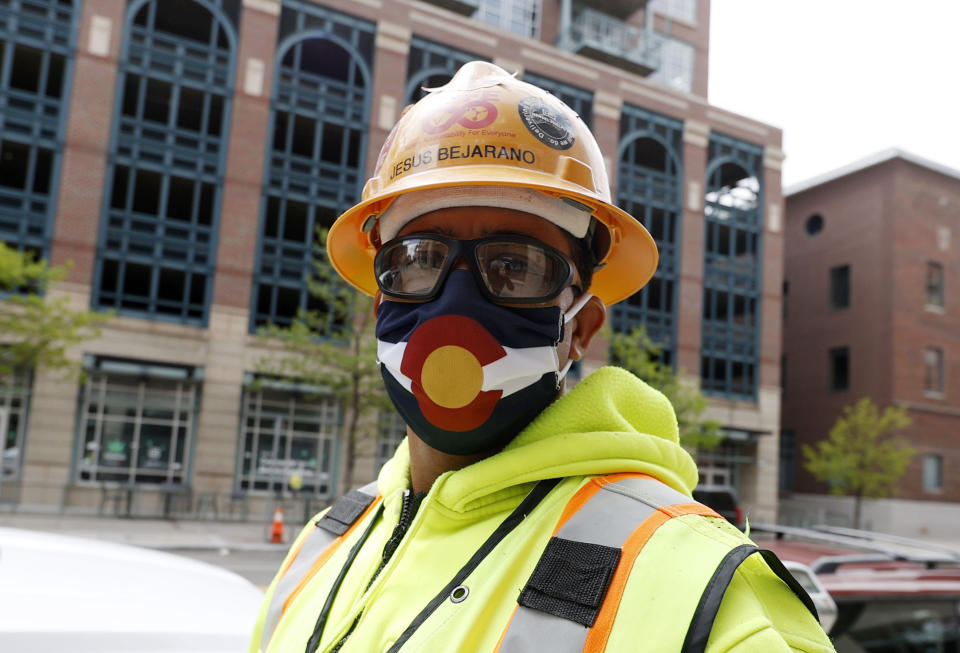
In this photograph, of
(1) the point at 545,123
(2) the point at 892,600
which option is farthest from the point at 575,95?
(1) the point at 545,123

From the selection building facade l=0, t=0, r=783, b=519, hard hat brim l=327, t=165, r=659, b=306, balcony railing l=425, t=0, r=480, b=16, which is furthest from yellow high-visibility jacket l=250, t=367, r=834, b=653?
balcony railing l=425, t=0, r=480, b=16

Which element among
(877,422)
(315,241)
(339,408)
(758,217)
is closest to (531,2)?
(758,217)

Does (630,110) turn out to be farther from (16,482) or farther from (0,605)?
(0,605)

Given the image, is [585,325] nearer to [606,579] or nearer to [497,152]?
→ [497,152]

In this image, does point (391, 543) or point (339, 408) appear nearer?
point (391, 543)

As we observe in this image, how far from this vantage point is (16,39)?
74.3 ft

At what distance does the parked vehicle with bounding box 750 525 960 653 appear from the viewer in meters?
4.41

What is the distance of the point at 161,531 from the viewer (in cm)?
1877

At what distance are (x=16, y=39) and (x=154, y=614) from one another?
25507 millimetres

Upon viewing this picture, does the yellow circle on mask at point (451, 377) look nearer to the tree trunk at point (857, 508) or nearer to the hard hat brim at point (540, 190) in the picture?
the hard hat brim at point (540, 190)

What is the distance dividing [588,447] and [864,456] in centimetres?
3666

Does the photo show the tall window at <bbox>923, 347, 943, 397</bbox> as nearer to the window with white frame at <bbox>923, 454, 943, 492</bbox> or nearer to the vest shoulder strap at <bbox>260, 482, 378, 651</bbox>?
the window with white frame at <bbox>923, 454, 943, 492</bbox>

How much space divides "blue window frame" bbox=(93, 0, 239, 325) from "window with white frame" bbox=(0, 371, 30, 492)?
3204 millimetres

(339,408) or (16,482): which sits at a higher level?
(339,408)
